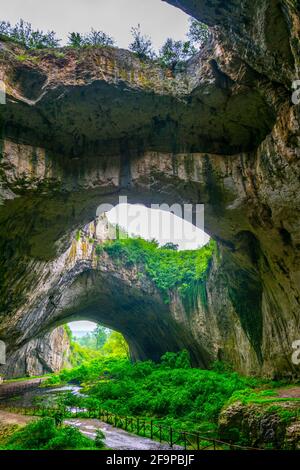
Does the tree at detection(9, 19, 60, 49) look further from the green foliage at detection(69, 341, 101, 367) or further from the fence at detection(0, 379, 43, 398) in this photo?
the green foliage at detection(69, 341, 101, 367)

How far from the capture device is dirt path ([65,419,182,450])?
821cm

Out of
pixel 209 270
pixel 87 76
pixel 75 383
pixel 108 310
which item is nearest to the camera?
pixel 87 76

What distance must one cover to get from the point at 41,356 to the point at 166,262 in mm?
22197

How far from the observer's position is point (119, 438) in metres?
9.18

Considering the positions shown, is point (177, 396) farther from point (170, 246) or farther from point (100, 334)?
point (100, 334)

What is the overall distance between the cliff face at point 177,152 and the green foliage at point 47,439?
6.27m

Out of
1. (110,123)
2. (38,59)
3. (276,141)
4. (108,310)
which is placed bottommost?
(108,310)

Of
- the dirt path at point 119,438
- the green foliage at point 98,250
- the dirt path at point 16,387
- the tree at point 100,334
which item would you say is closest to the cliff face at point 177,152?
the dirt path at point 119,438

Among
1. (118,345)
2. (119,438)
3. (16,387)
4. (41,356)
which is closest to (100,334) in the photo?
(118,345)

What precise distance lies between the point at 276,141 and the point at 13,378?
30978mm

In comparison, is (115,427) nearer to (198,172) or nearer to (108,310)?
(198,172)

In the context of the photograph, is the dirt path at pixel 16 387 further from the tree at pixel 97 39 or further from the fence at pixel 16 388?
the tree at pixel 97 39

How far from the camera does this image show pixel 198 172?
37.9ft
